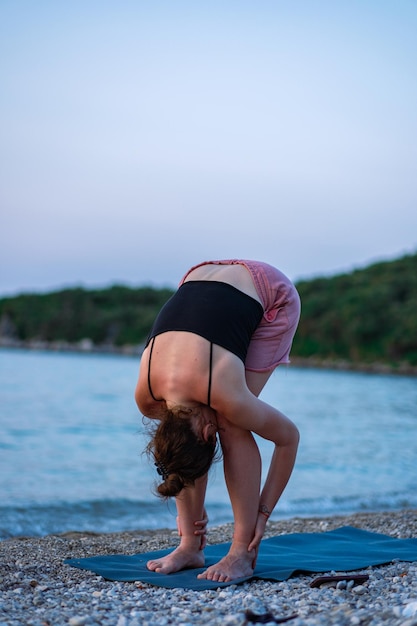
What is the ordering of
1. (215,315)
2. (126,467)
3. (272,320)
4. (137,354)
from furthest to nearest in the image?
(137,354)
(126,467)
(272,320)
(215,315)

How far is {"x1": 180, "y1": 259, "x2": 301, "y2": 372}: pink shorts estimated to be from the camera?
3.27 metres

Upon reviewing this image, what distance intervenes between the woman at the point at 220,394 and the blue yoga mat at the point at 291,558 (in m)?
0.10

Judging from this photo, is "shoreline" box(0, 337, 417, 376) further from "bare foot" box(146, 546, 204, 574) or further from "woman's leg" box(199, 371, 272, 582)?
"woman's leg" box(199, 371, 272, 582)

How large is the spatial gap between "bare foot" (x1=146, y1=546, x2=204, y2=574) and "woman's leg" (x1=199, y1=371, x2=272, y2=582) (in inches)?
8.1

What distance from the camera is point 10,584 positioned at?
3082mm

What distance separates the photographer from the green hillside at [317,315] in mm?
50750

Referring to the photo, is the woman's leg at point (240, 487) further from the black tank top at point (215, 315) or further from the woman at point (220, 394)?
the black tank top at point (215, 315)

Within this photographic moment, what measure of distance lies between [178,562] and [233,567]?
0.31m

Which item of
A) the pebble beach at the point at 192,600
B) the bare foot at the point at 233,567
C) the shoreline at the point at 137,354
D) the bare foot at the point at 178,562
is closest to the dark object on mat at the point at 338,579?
the pebble beach at the point at 192,600

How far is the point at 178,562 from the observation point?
11.1 feet

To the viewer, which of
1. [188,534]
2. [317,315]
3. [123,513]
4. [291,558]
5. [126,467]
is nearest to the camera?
[188,534]

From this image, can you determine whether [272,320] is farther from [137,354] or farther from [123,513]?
[137,354]

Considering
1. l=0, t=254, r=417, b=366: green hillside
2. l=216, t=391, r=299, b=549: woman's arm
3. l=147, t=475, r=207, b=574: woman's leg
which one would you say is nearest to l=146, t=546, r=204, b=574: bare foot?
l=147, t=475, r=207, b=574: woman's leg

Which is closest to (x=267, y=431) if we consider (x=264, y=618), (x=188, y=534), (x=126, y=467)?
(x=188, y=534)
